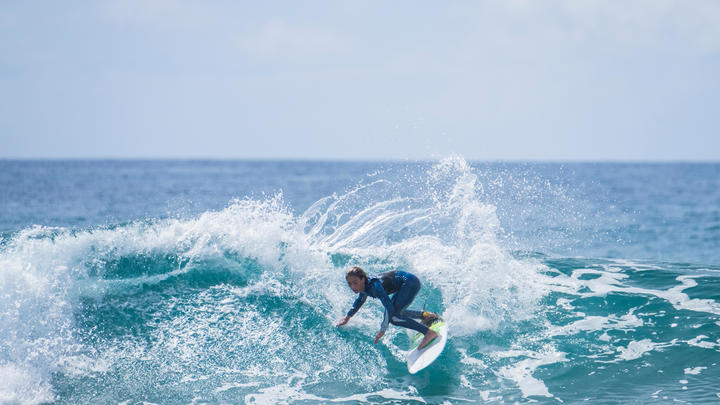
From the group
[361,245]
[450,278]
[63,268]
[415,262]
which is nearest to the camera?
[63,268]

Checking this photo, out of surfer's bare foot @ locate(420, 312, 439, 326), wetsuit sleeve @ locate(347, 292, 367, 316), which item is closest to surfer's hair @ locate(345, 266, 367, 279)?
wetsuit sleeve @ locate(347, 292, 367, 316)

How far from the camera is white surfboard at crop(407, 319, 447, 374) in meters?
8.34

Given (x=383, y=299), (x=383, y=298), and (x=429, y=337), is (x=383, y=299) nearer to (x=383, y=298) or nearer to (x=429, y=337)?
(x=383, y=298)

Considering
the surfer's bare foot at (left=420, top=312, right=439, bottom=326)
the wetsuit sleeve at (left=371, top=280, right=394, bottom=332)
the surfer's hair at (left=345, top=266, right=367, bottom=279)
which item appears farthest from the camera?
the surfer's bare foot at (left=420, top=312, right=439, bottom=326)

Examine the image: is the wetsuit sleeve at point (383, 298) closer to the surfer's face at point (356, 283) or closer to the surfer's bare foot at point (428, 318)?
the surfer's face at point (356, 283)

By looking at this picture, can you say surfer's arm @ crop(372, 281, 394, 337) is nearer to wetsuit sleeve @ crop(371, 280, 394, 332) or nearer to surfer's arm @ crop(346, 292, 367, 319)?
wetsuit sleeve @ crop(371, 280, 394, 332)

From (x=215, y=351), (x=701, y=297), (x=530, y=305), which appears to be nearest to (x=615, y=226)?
(x=701, y=297)

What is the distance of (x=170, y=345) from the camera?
9.10 m

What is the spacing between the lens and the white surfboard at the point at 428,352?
834 cm

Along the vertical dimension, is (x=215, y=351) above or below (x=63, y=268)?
below

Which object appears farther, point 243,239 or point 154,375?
point 243,239

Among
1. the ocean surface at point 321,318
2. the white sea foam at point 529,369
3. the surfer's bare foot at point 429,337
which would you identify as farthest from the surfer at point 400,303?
the white sea foam at point 529,369

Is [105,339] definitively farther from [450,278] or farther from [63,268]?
[450,278]

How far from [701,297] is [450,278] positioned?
4.62m
